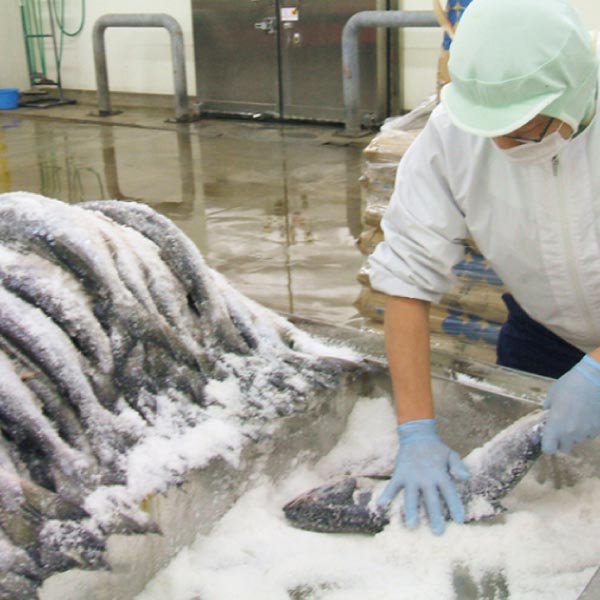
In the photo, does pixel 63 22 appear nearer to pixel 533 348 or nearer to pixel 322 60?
pixel 322 60

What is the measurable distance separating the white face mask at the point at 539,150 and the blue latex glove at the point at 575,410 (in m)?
0.33

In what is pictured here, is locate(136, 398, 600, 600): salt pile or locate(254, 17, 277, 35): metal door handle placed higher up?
locate(254, 17, 277, 35): metal door handle

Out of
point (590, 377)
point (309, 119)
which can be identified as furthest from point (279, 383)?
point (309, 119)

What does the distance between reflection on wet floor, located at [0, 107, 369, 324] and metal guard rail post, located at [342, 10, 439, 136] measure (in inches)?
8.6

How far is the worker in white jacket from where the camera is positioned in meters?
1.11

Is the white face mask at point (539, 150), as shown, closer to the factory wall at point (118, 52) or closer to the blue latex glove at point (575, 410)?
the blue latex glove at point (575, 410)

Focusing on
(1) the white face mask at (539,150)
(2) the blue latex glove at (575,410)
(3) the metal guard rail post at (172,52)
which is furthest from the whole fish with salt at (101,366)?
(3) the metal guard rail post at (172,52)

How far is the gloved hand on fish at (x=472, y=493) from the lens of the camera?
127 cm

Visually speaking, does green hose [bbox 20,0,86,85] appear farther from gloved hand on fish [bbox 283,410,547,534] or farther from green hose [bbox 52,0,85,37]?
gloved hand on fish [bbox 283,410,547,534]

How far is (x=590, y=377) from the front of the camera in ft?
4.10

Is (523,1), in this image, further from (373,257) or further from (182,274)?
(182,274)

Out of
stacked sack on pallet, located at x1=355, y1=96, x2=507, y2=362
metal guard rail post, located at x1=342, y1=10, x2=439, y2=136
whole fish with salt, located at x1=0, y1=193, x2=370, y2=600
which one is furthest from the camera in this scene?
metal guard rail post, located at x1=342, y1=10, x2=439, y2=136

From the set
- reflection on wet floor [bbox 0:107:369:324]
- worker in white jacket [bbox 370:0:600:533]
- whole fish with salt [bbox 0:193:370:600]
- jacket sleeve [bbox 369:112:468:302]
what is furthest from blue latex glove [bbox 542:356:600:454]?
reflection on wet floor [bbox 0:107:369:324]

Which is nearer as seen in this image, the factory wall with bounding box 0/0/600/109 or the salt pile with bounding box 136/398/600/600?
the salt pile with bounding box 136/398/600/600
